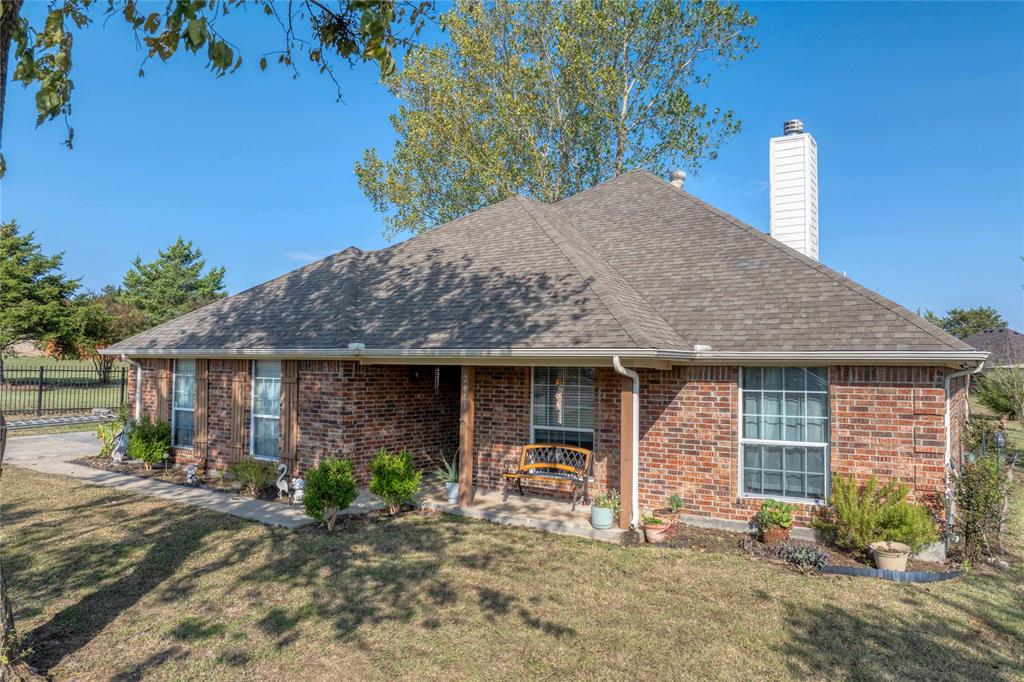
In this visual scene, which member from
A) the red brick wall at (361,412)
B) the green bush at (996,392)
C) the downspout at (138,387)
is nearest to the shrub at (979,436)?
the green bush at (996,392)

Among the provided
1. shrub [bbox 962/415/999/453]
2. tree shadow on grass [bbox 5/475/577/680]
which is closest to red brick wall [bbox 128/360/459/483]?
tree shadow on grass [bbox 5/475/577/680]

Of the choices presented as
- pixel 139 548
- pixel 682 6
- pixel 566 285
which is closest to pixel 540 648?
pixel 139 548

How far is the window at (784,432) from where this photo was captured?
27.8 feet

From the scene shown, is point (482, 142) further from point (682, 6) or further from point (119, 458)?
point (119, 458)

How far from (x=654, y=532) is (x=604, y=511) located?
2.43 feet

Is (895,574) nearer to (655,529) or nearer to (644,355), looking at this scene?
(655,529)

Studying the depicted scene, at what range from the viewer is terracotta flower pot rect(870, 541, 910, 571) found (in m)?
7.05

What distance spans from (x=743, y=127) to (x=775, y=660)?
914 inches

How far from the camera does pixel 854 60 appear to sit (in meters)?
13.9

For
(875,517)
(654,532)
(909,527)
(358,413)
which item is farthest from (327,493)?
(909,527)

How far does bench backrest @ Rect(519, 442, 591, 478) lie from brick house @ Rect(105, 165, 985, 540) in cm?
24

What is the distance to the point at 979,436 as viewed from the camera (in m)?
10.9

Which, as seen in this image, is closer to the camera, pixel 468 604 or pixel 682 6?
pixel 468 604

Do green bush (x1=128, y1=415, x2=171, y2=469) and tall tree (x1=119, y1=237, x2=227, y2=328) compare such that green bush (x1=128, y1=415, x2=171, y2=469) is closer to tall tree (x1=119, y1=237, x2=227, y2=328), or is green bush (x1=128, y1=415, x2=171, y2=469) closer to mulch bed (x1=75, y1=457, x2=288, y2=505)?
mulch bed (x1=75, y1=457, x2=288, y2=505)
